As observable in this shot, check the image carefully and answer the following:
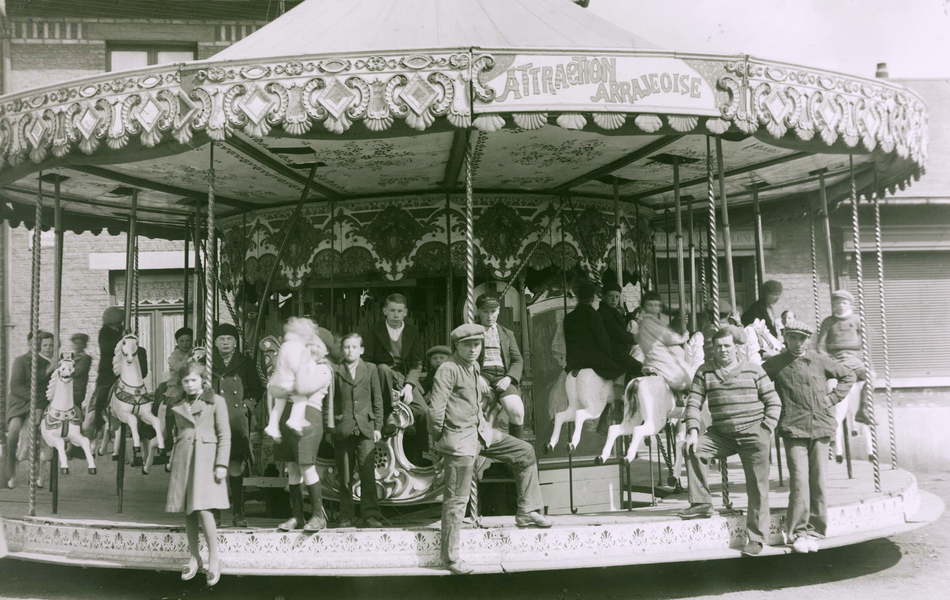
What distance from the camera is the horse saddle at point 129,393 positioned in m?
9.04

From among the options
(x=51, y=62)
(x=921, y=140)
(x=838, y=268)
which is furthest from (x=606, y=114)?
(x=51, y=62)

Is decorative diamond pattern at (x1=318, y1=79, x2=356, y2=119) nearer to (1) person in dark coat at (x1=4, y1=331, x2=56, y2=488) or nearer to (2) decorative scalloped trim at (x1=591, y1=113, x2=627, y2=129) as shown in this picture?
(2) decorative scalloped trim at (x1=591, y1=113, x2=627, y2=129)

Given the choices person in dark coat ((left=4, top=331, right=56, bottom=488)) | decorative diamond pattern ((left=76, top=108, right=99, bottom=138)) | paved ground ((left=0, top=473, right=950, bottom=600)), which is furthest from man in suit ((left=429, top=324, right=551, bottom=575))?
person in dark coat ((left=4, top=331, right=56, bottom=488))

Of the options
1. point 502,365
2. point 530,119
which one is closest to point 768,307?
point 502,365

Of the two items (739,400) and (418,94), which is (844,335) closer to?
(739,400)

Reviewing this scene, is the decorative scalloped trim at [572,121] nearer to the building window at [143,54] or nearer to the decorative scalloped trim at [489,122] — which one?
the decorative scalloped trim at [489,122]

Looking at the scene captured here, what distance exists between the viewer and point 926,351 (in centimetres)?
1413

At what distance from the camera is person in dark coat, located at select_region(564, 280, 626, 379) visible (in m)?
8.27

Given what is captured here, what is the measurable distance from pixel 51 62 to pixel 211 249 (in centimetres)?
976

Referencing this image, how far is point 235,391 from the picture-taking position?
7.41 meters

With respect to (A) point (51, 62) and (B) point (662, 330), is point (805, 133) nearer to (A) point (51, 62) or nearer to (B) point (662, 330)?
(B) point (662, 330)

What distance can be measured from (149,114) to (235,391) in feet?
8.11

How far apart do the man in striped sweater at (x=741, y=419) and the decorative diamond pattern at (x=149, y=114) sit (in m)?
4.89

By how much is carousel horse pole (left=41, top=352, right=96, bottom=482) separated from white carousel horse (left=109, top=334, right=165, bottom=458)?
43 cm
